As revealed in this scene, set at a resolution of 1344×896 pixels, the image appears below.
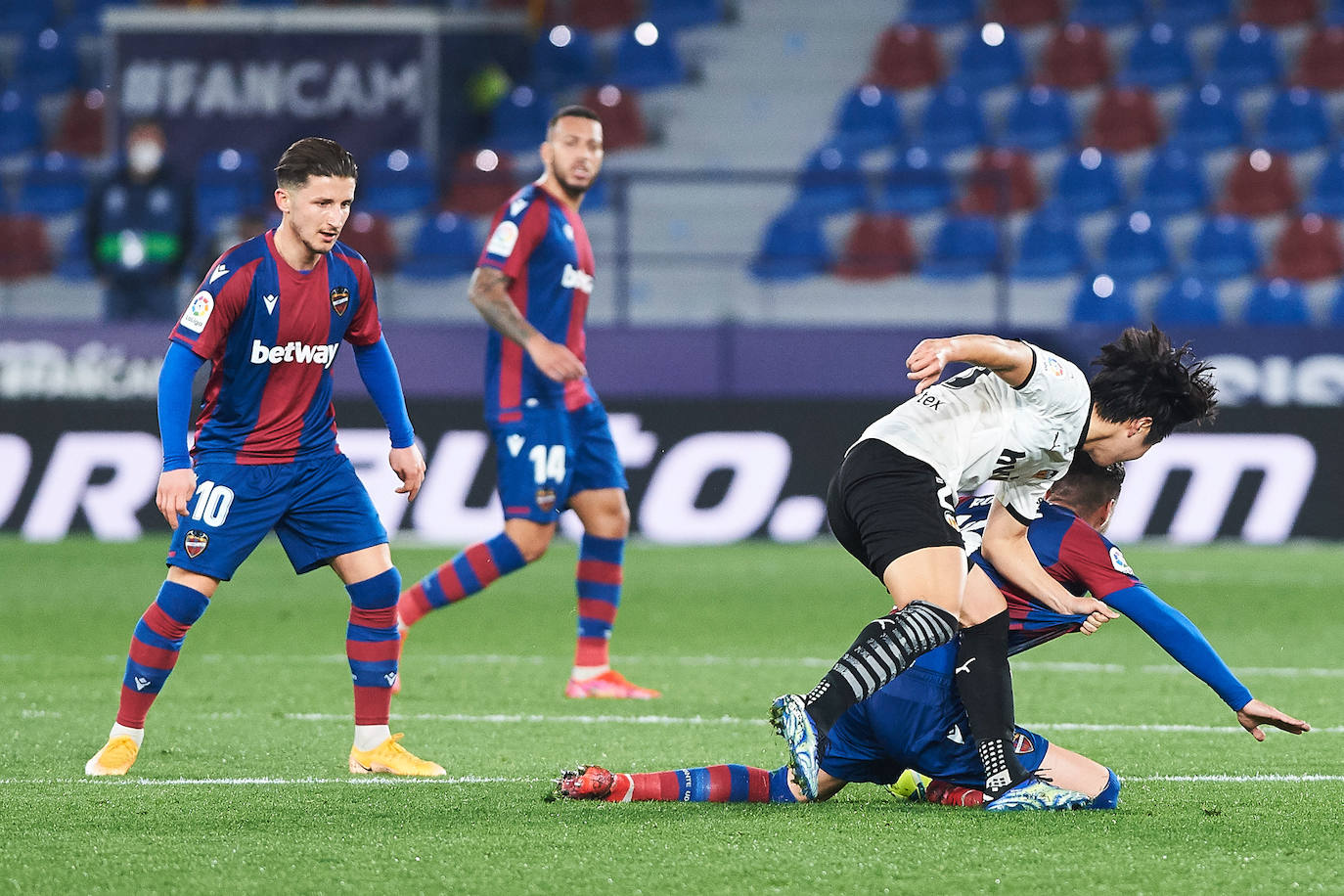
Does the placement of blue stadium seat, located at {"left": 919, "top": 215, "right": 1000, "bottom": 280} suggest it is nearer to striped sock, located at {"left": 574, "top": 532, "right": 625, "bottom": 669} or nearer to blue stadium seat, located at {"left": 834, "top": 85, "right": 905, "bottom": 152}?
blue stadium seat, located at {"left": 834, "top": 85, "right": 905, "bottom": 152}

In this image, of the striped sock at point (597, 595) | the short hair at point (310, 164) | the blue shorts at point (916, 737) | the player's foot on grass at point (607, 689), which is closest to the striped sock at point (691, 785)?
the blue shorts at point (916, 737)

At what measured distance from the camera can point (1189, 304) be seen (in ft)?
49.5

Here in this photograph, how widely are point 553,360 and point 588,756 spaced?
1.90m

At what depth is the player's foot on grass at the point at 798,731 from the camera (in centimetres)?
402

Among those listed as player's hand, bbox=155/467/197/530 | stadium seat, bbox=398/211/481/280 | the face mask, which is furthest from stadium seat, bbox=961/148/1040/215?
player's hand, bbox=155/467/197/530

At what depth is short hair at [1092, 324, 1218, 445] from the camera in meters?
4.70

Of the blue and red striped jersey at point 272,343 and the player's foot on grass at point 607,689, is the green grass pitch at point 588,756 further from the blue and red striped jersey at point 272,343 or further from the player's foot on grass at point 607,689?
the blue and red striped jersey at point 272,343

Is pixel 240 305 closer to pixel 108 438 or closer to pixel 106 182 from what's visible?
pixel 108 438

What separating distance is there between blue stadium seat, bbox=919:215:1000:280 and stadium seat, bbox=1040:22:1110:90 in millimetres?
2898

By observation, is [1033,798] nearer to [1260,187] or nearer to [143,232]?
[143,232]

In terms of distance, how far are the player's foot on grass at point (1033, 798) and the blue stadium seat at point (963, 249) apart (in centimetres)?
1047

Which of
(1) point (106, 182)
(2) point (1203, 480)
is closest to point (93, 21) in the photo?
(1) point (106, 182)

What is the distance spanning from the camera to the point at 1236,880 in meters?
3.80

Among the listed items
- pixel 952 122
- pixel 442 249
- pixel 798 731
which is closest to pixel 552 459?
pixel 798 731
